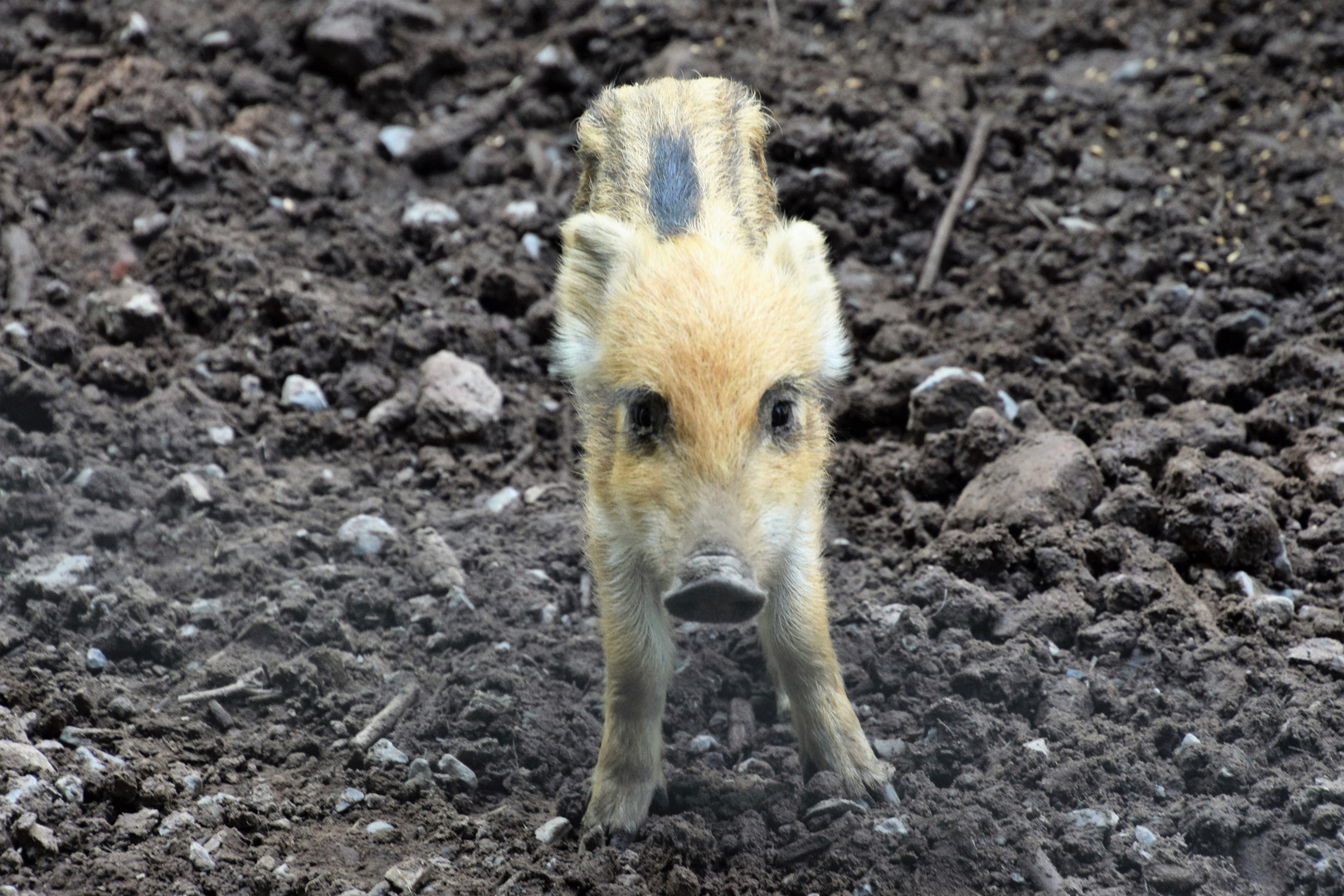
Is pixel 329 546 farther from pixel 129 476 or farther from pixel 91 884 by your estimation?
pixel 91 884

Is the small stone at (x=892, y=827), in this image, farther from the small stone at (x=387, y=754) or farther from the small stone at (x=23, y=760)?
the small stone at (x=23, y=760)

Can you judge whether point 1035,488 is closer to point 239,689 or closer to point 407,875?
point 407,875

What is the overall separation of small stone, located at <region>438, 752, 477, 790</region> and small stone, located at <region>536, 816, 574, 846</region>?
1.00 feet

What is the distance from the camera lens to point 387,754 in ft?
12.3

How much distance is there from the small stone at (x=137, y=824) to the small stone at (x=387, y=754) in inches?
26.1

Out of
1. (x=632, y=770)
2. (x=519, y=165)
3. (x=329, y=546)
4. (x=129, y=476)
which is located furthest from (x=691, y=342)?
(x=519, y=165)

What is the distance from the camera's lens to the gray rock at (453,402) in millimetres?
5484

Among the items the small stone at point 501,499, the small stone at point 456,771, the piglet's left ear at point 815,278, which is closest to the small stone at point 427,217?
the small stone at point 501,499

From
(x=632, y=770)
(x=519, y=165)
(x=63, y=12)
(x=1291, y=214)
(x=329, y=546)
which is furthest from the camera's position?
(x=63, y=12)

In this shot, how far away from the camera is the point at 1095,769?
355cm

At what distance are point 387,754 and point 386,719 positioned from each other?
0.16 m

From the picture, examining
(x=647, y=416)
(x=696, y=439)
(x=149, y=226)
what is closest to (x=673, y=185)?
(x=647, y=416)

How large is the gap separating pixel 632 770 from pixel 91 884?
153 cm

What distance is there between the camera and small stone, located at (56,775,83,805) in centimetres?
328
